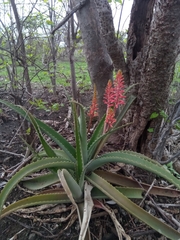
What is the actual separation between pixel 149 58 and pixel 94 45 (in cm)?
51

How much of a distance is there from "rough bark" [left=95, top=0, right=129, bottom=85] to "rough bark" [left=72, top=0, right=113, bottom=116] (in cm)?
3

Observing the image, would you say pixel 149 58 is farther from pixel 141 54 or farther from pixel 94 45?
pixel 94 45

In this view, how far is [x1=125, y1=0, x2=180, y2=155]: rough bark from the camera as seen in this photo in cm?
121

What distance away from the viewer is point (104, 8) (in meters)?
1.63

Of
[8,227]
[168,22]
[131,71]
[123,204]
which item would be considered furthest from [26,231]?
[168,22]

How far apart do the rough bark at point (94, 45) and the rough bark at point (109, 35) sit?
1.3 inches

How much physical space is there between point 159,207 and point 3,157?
50.8 inches

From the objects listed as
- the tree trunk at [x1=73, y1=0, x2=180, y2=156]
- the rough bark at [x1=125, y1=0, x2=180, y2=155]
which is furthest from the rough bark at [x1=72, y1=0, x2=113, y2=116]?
the rough bark at [x1=125, y1=0, x2=180, y2=155]

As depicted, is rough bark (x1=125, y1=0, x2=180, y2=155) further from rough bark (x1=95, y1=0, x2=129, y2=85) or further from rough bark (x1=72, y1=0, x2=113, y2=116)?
rough bark (x1=72, y1=0, x2=113, y2=116)

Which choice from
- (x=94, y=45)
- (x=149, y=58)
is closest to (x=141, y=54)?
(x=149, y=58)

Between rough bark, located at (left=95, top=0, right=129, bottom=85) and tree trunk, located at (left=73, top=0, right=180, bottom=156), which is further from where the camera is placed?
rough bark, located at (left=95, top=0, right=129, bottom=85)

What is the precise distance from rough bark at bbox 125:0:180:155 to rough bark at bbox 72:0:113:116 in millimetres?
190

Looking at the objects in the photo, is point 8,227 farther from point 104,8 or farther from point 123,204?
point 104,8

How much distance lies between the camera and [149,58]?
52.0 inches
